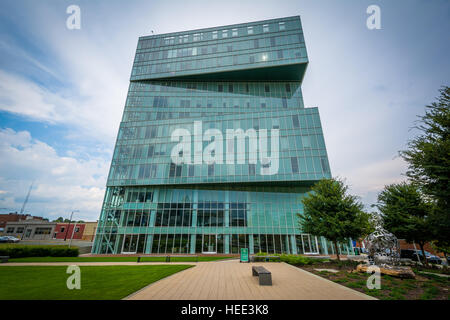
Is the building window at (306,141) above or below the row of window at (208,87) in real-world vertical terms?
below

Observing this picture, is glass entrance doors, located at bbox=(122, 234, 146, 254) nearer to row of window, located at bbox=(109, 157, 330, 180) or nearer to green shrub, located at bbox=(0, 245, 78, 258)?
green shrub, located at bbox=(0, 245, 78, 258)

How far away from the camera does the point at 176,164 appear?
116 feet

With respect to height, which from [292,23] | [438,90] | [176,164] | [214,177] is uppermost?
[292,23]

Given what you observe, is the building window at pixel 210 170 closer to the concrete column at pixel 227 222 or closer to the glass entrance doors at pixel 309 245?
the concrete column at pixel 227 222

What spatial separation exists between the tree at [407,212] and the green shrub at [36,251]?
39332 mm

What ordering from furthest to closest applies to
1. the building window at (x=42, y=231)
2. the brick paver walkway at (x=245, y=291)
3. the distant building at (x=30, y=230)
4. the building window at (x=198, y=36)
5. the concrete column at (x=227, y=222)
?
the building window at (x=42, y=231) < the distant building at (x=30, y=230) < the building window at (x=198, y=36) < the concrete column at (x=227, y=222) < the brick paver walkway at (x=245, y=291)

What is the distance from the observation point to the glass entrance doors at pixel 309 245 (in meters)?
30.2

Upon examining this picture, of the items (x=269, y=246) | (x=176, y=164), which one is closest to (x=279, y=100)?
(x=176, y=164)

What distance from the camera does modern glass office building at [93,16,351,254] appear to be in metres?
31.8

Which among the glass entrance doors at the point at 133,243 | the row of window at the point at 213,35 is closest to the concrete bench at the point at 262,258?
the glass entrance doors at the point at 133,243

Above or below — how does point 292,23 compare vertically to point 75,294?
above

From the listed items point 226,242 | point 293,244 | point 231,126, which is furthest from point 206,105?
point 293,244
